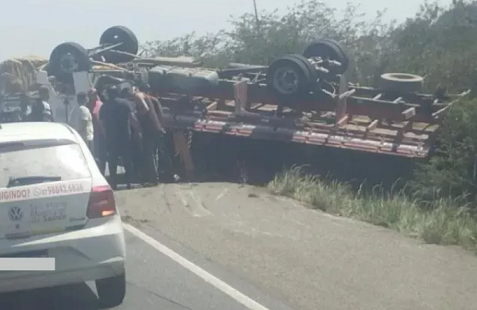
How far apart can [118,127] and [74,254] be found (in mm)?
7684

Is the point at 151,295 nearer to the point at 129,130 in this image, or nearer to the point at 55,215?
the point at 55,215

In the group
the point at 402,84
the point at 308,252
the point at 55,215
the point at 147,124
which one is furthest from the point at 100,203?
Answer: the point at 402,84

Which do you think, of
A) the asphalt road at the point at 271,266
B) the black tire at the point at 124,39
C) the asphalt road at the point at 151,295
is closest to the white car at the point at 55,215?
the asphalt road at the point at 151,295

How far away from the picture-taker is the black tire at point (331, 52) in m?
17.5

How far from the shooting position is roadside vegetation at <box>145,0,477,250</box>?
11914mm

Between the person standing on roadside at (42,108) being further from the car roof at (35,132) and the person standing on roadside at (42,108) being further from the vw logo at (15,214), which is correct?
the vw logo at (15,214)

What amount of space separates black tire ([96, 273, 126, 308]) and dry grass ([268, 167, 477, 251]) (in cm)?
422

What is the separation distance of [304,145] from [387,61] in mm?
8347

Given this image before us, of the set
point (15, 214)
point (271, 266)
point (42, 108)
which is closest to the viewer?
point (15, 214)

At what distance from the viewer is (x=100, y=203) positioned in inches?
Answer: 279

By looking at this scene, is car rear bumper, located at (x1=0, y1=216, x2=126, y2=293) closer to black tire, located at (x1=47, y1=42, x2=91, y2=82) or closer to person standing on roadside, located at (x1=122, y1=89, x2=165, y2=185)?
person standing on roadside, located at (x1=122, y1=89, x2=165, y2=185)

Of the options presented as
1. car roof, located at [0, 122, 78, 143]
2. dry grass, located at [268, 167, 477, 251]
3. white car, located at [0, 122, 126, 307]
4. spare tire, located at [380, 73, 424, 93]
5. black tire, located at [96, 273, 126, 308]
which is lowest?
dry grass, located at [268, 167, 477, 251]

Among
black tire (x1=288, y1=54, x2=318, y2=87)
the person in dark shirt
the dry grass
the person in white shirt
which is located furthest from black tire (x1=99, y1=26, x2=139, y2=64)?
the dry grass

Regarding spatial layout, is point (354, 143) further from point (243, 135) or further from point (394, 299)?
point (394, 299)
